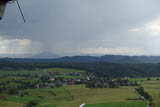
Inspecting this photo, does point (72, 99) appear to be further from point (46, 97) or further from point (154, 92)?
point (154, 92)

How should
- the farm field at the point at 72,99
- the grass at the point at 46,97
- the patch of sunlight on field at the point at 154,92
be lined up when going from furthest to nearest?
1. the grass at the point at 46,97
2. the farm field at the point at 72,99
3. the patch of sunlight on field at the point at 154,92

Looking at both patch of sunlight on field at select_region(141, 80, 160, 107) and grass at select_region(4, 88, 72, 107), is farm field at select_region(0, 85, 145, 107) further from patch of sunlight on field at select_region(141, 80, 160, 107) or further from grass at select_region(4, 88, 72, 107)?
patch of sunlight on field at select_region(141, 80, 160, 107)

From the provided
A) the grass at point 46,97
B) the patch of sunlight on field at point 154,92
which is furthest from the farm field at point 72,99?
the patch of sunlight on field at point 154,92

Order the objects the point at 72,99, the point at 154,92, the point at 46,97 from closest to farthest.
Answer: the point at 72,99, the point at 154,92, the point at 46,97

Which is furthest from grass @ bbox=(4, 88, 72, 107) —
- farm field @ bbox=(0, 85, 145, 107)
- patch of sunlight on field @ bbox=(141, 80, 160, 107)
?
patch of sunlight on field @ bbox=(141, 80, 160, 107)

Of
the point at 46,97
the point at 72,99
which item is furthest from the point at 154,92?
the point at 46,97

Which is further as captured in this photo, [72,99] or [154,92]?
[154,92]

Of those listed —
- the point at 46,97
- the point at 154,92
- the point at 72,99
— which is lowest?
the point at 72,99

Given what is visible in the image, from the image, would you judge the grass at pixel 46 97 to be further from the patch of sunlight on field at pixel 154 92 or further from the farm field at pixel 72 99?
the patch of sunlight on field at pixel 154 92

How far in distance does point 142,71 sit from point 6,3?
190m

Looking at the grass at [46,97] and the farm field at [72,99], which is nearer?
the farm field at [72,99]

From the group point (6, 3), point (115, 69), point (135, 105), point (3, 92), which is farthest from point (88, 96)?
point (115, 69)

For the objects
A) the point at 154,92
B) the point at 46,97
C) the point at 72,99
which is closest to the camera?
the point at 72,99

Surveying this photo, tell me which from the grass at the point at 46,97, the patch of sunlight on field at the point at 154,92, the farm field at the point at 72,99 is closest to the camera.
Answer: the patch of sunlight on field at the point at 154,92
